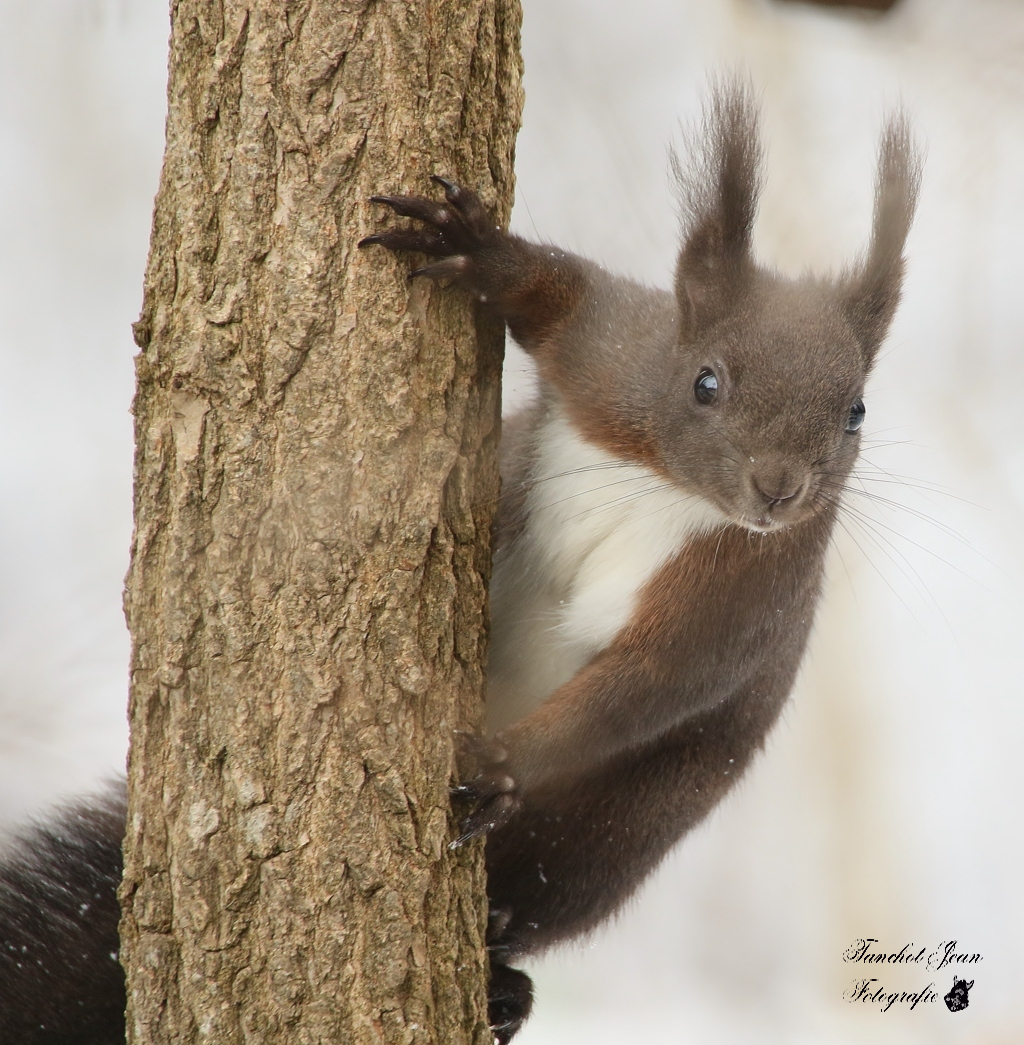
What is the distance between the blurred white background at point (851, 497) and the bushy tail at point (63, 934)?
119 cm

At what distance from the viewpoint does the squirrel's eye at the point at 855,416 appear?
204 cm

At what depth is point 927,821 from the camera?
16.3 feet

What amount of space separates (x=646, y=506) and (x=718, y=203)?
0.62 m

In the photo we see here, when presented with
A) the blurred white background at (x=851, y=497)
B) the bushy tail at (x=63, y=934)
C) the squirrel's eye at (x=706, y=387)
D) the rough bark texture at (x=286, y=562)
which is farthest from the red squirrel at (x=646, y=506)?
the blurred white background at (x=851, y=497)

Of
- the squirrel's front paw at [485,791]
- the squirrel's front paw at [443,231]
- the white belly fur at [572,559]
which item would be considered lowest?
the squirrel's front paw at [485,791]

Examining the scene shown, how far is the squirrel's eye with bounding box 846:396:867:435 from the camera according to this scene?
6.71 feet

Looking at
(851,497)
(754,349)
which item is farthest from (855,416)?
(851,497)

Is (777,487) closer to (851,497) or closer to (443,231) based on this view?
(443,231)

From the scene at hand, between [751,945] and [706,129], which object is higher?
[706,129]

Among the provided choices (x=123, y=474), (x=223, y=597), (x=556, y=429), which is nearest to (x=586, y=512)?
(x=556, y=429)

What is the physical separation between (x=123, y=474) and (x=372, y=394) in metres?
3.00

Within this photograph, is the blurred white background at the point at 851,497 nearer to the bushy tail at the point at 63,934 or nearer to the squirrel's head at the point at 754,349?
the bushy tail at the point at 63,934

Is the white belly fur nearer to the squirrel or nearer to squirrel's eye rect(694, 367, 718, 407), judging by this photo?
the squirrel

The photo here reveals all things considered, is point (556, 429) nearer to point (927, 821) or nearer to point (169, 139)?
point (169, 139)
